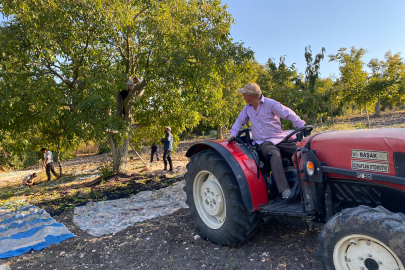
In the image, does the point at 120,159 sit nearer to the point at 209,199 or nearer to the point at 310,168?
the point at 209,199

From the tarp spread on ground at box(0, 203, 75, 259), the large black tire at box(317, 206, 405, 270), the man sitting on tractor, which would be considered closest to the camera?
the large black tire at box(317, 206, 405, 270)

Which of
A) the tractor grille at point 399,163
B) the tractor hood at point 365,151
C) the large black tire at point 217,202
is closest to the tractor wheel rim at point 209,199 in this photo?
the large black tire at point 217,202

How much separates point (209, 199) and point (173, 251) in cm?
76

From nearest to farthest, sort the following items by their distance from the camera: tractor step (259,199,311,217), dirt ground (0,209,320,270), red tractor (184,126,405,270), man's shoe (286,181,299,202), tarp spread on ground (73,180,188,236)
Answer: red tractor (184,126,405,270)
tractor step (259,199,311,217)
man's shoe (286,181,299,202)
dirt ground (0,209,320,270)
tarp spread on ground (73,180,188,236)

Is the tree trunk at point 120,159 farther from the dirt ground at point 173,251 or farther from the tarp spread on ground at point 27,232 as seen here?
the dirt ground at point 173,251

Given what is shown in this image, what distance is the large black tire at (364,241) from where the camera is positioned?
1723 millimetres

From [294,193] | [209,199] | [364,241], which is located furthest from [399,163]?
[209,199]

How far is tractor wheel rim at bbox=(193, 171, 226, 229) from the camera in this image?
10.8 feet

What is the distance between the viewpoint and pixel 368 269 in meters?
1.90

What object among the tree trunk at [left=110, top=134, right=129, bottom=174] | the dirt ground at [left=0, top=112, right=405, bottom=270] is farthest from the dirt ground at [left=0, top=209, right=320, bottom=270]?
the tree trunk at [left=110, top=134, right=129, bottom=174]

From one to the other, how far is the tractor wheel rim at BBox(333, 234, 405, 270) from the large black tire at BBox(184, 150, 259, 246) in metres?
1.04

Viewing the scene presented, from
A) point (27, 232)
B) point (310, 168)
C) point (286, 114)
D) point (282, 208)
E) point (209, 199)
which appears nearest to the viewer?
point (310, 168)

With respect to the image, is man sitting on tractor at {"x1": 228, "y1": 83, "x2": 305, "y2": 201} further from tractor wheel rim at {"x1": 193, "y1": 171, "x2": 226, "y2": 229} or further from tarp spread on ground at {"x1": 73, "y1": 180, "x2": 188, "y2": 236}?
tarp spread on ground at {"x1": 73, "y1": 180, "x2": 188, "y2": 236}

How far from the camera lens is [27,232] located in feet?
14.0
